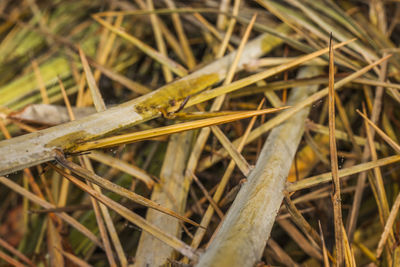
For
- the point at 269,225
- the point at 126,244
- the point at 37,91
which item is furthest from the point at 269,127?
the point at 37,91

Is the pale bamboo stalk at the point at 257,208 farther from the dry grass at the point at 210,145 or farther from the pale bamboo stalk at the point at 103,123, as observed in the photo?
the pale bamboo stalk at the point at 103,123

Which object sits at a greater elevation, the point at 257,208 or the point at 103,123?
the point at 103,123

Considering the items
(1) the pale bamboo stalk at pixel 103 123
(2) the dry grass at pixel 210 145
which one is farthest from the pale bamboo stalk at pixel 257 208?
(1) the pale bamboo stalk at pixel 103 123

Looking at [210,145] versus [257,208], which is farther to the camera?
[210,145]

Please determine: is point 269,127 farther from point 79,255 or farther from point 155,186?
point 79,255

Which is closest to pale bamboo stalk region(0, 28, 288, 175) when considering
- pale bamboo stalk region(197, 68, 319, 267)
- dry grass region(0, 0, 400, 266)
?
dry grass region(0, 0, 400, 266)

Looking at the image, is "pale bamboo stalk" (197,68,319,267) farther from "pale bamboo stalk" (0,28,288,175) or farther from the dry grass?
"pale bamboo stalk" (0,28,288,175)

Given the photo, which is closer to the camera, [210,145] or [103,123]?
[103,123]
